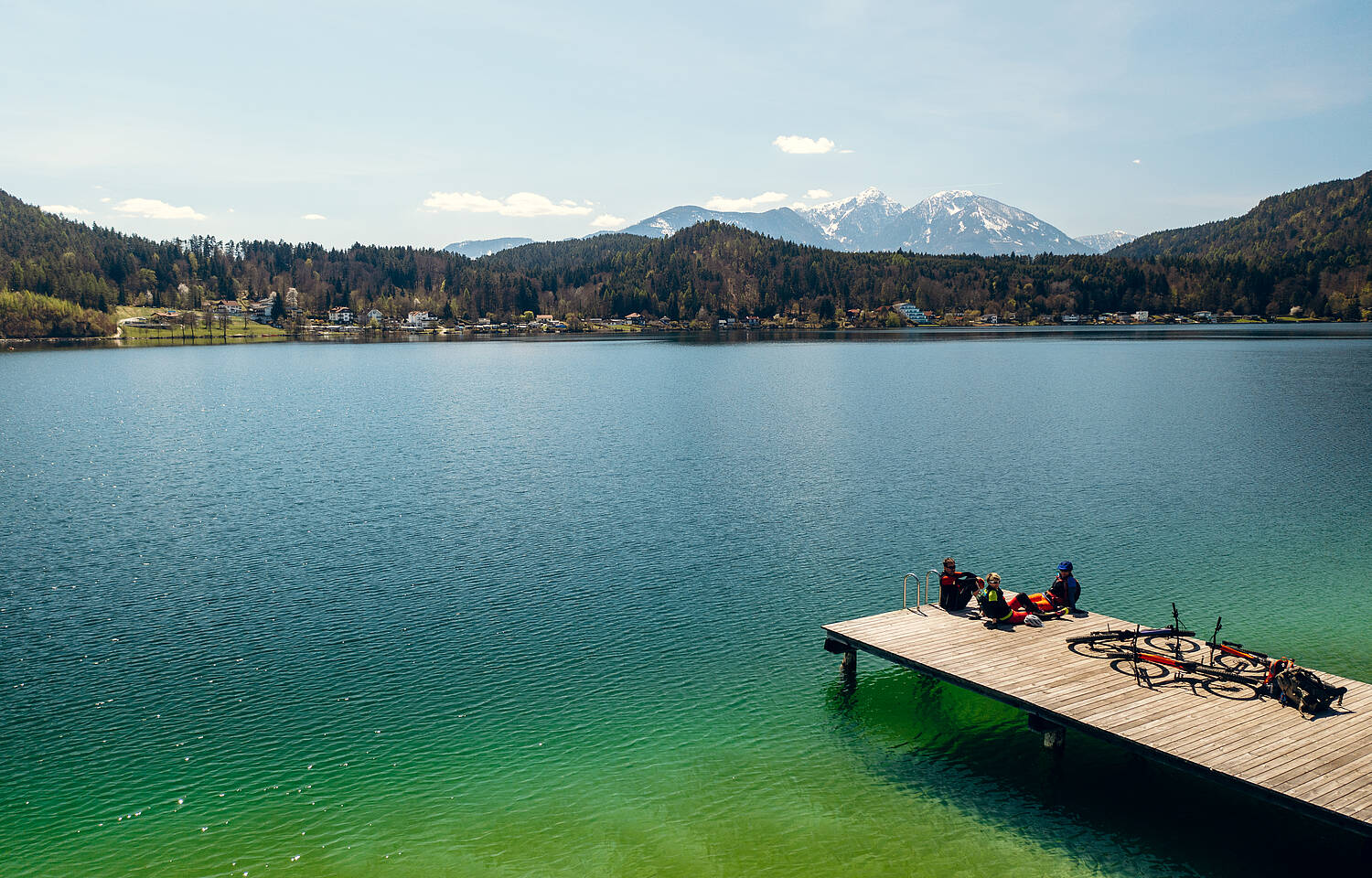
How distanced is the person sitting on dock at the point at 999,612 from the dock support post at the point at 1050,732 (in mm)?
5229

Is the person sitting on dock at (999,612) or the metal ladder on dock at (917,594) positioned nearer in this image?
the person sitting on dock at (999,612)

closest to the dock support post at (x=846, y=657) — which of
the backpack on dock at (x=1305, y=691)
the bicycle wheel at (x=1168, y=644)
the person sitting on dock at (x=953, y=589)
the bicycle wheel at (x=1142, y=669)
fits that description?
the person sitting on dock at (x=953, y=589)

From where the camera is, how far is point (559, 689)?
26.8 m

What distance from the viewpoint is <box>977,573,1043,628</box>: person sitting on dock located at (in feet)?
88.1

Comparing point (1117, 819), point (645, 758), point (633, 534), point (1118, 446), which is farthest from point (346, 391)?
point (1117, 819)

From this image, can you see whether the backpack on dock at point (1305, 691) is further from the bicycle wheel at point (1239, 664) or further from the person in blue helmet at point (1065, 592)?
the person in blue helmet at point (1065, 592)

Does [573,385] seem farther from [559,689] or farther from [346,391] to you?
[559,689]

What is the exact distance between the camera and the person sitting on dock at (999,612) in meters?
26.9

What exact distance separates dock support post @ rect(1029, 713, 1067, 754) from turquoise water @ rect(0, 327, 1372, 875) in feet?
2.49

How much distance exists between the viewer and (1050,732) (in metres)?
21.7

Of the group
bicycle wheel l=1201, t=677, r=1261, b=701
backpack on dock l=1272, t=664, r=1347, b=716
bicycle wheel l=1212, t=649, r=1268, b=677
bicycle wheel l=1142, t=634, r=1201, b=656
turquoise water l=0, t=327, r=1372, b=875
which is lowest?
turquoise water l=0, t=327, r=1372, b=875

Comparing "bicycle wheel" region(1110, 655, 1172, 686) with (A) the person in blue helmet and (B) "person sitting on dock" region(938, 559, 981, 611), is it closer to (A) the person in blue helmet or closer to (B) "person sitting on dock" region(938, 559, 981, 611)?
(A) the person in blue helmet

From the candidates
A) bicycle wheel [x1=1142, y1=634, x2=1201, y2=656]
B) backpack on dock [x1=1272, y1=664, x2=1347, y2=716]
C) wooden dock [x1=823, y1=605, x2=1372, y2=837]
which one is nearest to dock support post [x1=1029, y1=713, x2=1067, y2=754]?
wooden dock [x1=823, y1=605, x2=1372, y2=837]

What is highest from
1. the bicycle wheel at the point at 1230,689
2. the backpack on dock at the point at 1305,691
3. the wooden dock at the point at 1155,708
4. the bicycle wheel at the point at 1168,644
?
the backpack on dock at the point at 1305,691
